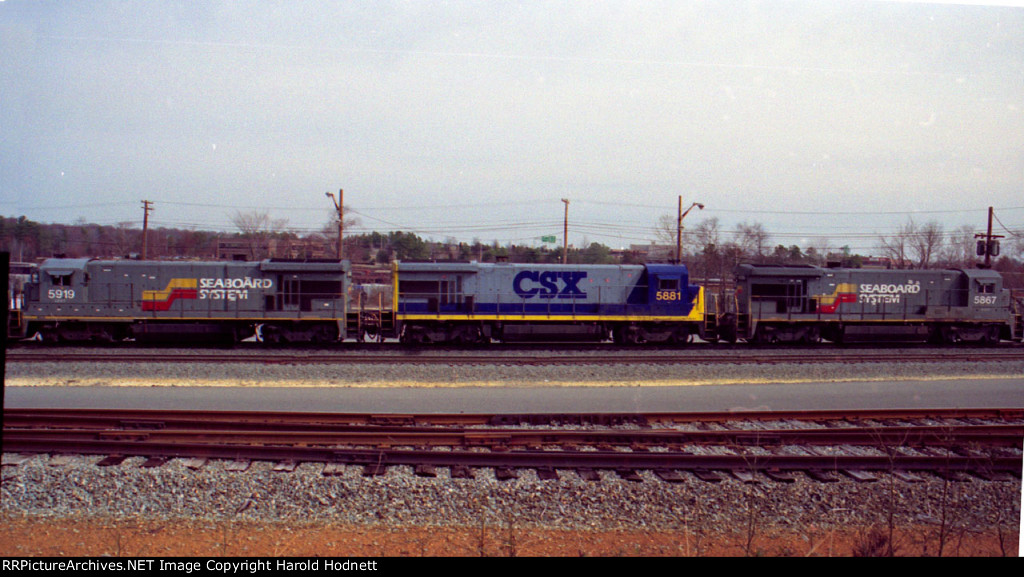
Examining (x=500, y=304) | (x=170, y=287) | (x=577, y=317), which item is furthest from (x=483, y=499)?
(x=170, y=287)

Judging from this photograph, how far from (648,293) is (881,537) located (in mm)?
11539

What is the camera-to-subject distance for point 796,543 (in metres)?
5.16

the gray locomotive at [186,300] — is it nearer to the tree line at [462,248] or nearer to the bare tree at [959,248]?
the tree line at [462,248]

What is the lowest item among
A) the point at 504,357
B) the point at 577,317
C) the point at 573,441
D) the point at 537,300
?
the point at 573,441

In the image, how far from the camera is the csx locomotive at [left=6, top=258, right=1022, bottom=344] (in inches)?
609

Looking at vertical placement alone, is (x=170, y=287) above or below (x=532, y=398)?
above

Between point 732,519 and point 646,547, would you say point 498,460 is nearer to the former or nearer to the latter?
point 646,547

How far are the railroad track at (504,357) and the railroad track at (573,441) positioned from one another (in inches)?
183

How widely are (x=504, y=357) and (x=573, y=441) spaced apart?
6.50 m

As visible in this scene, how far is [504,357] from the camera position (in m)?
13.9

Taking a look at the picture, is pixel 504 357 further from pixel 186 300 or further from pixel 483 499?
pixel 186 300

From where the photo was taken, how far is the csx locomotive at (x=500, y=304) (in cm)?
1548

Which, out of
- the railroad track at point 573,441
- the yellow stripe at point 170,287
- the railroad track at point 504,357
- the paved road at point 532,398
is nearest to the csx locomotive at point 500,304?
the yellow stripe at point 170,287
